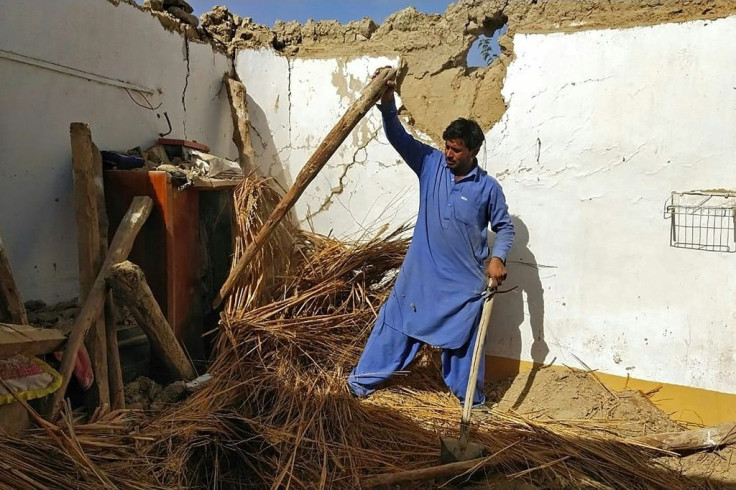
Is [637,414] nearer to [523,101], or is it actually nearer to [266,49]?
[523,101]

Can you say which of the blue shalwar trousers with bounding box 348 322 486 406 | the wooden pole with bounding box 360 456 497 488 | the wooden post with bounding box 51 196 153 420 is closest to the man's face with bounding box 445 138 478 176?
the blue shalwar trousers with bounding box 348 322 486 406

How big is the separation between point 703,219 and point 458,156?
1554mm

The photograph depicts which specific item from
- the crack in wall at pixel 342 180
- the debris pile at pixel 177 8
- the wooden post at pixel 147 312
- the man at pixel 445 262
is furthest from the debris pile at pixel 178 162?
the man at pixel 445 262

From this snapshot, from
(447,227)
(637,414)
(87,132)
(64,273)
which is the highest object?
(87,132)

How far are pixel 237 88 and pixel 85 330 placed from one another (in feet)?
8.61

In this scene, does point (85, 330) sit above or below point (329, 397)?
above

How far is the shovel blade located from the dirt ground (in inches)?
34.5

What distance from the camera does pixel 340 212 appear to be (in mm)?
4652

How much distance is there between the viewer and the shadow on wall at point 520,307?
401 centimetres

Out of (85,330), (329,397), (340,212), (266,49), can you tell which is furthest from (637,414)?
(266,49)

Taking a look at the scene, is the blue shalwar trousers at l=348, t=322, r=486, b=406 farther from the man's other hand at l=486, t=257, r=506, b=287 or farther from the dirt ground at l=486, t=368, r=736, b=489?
the man's other hand at l=486, t=257, r=506, b=287

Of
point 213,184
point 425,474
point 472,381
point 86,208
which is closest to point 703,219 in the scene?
point 472,381

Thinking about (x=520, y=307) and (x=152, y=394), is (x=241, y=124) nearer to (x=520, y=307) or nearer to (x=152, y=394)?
(x=152, y=394)

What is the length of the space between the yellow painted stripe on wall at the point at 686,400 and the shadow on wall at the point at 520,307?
442 millimetres
